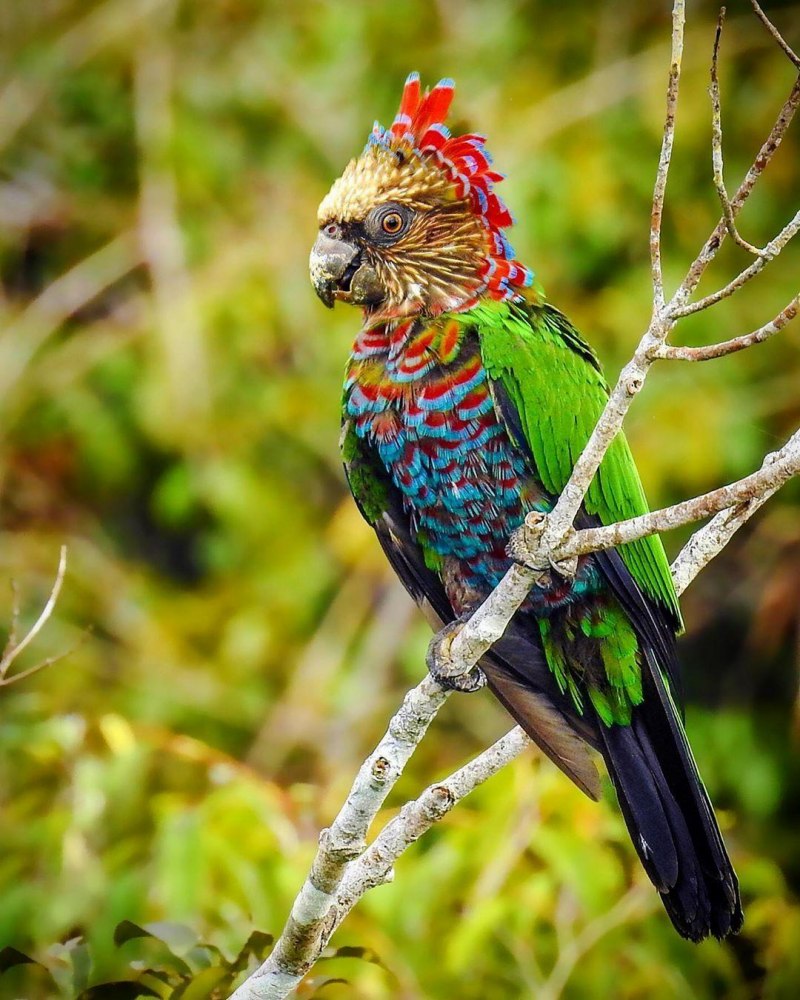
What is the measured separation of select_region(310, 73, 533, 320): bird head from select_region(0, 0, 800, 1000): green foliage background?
2.30m

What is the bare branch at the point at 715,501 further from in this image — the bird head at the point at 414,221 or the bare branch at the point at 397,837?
the bird head at the point at 414,221

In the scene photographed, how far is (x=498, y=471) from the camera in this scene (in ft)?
9.73

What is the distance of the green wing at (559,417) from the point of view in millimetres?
2918

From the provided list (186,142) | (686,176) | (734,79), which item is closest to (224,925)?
(186,142)

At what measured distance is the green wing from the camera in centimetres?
292

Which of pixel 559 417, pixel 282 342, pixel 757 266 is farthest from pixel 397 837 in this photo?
pixel 282 342

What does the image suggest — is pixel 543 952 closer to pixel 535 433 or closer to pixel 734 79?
pixel 535 433

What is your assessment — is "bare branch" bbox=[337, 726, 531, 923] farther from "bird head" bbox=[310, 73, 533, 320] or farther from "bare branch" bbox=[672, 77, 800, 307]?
"bird head" bbox=[310, 73, 533, 320]

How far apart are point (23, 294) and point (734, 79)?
4023 mm

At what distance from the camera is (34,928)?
3.38 metres

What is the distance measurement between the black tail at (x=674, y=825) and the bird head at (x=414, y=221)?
3.64ft

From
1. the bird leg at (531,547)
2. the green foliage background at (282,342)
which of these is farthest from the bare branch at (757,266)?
the green foliage background at (282,342)

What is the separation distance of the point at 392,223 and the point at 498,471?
742mm

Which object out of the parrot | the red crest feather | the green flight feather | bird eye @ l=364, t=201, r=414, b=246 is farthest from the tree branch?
bird eye @ l=364, t=201, r=414, b=246
